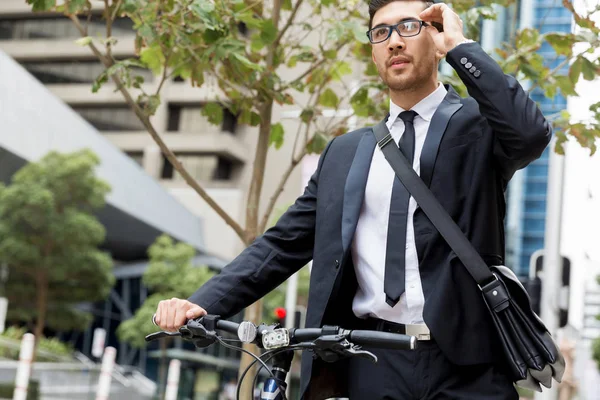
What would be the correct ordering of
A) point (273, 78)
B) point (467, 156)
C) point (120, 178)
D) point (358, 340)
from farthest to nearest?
point (120, 178) → point (273, 78) → point (467, 156) → point (358, 340)

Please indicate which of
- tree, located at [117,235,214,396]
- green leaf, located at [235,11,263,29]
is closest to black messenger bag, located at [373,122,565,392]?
green leaf, located at [235,11,263,29]

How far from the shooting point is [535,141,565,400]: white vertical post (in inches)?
363

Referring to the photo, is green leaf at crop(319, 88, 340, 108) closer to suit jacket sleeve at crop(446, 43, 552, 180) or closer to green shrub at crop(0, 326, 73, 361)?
suit jacket sleeve at crop(446, 43, 552, 180)

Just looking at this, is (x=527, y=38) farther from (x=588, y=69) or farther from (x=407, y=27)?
(x=407, y=27)

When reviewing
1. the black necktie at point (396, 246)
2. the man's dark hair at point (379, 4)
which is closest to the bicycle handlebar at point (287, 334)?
the black necktie at point (396, 246)

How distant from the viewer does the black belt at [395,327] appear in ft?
7.22

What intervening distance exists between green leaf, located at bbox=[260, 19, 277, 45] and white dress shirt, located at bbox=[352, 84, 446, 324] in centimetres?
292

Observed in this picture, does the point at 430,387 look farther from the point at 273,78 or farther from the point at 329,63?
the point at 329,63

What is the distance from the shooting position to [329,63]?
645 centimetres

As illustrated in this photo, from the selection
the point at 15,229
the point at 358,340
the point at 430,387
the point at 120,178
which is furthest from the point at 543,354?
the point at 120,178

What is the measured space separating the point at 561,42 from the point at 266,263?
128 inches

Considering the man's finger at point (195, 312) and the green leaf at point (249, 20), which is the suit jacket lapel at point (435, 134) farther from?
the green leaf at point (249, 20)

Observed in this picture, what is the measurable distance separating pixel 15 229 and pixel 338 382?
30.8 m

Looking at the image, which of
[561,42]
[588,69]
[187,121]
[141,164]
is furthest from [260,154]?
[141,164]
